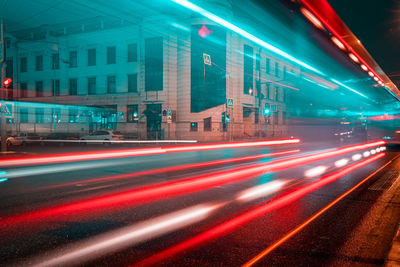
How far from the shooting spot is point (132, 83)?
1432 inches

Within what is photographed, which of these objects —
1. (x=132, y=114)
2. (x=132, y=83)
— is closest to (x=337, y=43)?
(x=132, y=114)

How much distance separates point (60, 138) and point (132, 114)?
8.98 meters

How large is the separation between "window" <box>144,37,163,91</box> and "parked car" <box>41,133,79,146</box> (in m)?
10.6

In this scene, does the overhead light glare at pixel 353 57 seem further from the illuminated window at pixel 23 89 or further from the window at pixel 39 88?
the illuminated window at pixel 23 89

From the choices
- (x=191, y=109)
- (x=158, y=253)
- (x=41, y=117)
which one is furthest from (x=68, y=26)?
(x=158, y=253)

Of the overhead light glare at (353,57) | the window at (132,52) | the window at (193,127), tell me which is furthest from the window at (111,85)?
the overhead light glare at (353,57)

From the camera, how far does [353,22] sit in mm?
6965

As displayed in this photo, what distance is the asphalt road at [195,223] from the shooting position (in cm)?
346

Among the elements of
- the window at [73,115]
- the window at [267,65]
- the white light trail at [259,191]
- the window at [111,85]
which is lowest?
the white light trail at [259,191]

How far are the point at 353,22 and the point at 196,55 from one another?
87.4 ft

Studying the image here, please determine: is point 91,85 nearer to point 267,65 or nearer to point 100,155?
point 267,65

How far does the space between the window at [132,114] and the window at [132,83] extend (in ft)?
7.13

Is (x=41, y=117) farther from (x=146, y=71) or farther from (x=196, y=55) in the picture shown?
(x=196, y=55)

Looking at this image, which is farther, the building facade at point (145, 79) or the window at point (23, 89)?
the window at point (23, 89)
